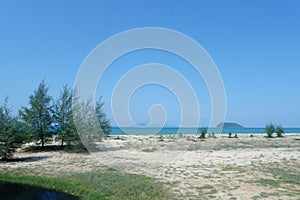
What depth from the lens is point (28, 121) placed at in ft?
96.7

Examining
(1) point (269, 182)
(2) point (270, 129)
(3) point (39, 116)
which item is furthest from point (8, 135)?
(2) point (270, 129)

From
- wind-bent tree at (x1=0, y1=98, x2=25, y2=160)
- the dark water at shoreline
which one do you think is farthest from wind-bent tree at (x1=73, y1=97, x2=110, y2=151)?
the dark water at shoreline

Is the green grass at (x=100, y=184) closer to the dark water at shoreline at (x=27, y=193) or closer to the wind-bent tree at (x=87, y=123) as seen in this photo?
the dark water at shoreline at (x=27, y=193)

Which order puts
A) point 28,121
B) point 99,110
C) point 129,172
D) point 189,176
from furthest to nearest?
point 99,110 < point 28,121 < point 129,172 < point 189,176

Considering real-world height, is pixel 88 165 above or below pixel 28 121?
below

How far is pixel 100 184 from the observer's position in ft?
50.9

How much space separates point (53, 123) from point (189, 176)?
62.6 ft

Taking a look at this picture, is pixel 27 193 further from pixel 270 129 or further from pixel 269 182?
pixel 270 129

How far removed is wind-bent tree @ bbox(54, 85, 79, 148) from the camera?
29.8 meters

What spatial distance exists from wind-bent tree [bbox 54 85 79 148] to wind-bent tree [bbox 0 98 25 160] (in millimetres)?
6209

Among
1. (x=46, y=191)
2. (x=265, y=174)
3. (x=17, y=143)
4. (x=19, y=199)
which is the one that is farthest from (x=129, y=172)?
(x=17, y=143)

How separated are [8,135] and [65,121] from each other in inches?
326

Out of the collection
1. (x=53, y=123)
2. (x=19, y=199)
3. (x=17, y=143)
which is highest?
(x=53, y=123)

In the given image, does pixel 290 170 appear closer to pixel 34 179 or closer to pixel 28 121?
pixel 34 179
